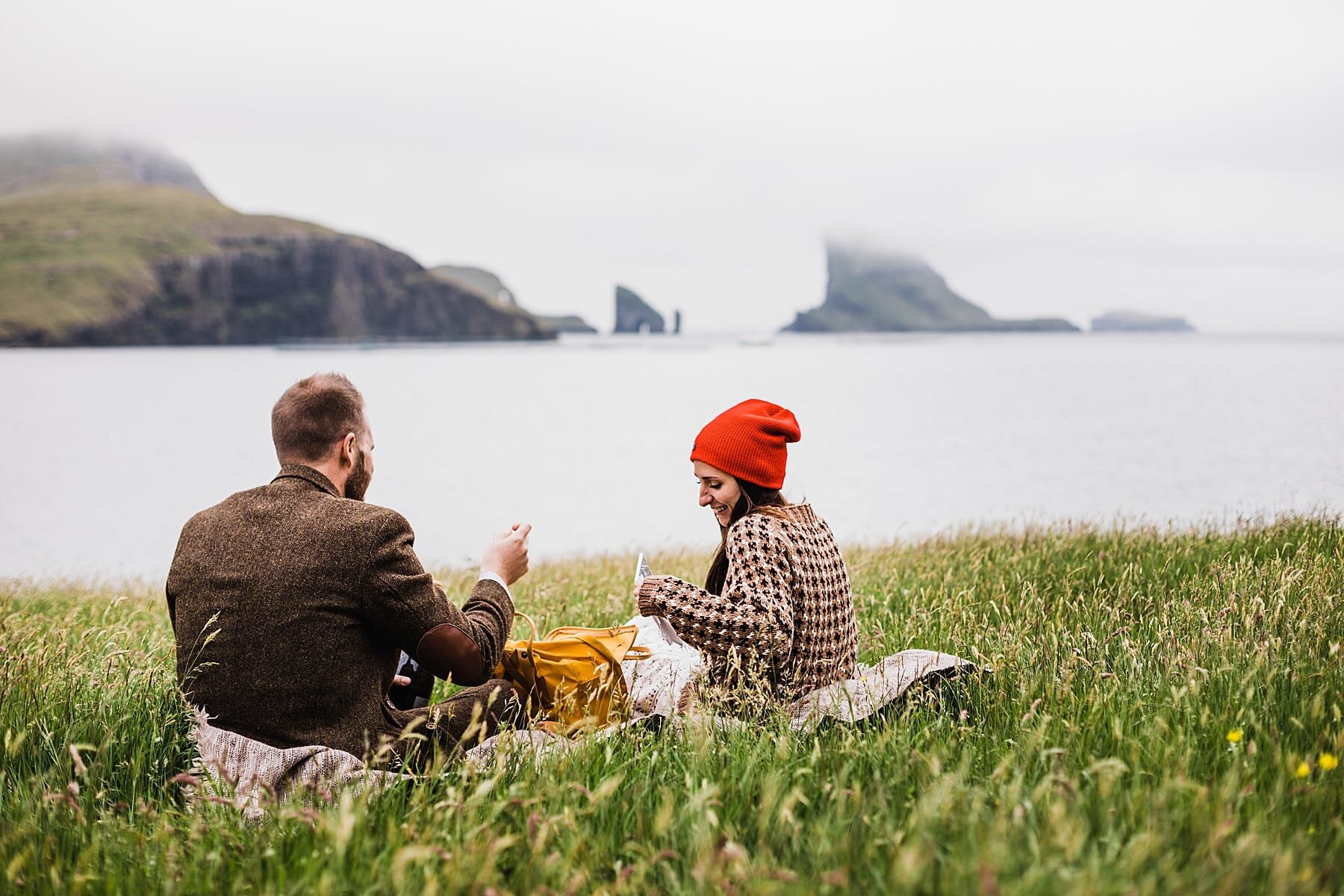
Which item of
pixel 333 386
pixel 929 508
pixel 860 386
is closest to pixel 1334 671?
pixel 333 386

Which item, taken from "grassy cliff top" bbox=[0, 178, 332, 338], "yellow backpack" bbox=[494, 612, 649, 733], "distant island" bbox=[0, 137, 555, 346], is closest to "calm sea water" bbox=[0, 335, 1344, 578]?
"yellow backpack" bbox=[494, 612, 649, 733]

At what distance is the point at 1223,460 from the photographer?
32344 mm

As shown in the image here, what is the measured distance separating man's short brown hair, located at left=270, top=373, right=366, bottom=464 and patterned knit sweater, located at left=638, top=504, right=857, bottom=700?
1484mm

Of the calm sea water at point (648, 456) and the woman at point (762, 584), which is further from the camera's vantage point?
the calm sea water at point (648, 456)

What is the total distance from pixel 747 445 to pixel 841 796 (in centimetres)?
224

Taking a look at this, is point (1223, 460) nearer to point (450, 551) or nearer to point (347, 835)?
point (450, 551)

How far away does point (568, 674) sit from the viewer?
4527 mm

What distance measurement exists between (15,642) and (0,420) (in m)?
62.2

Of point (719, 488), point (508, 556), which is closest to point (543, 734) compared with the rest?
point (508, 556)

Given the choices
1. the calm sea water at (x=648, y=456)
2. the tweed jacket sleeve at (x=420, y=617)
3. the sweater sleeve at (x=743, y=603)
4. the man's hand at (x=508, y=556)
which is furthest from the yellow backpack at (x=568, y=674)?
the calm sea water at (x=648, y=456)

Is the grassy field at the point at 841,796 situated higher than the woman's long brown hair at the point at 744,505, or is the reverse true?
the woman's long brown hair at the point at 744,505

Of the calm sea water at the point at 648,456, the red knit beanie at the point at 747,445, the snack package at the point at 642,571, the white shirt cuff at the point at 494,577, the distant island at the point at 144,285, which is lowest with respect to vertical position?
the calm sea water at the point at 648,456

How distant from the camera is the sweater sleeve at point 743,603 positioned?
423 centimetres

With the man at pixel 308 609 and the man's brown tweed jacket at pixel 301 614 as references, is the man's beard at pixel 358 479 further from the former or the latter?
the man's brown tweed jacket at pixel 301 614
